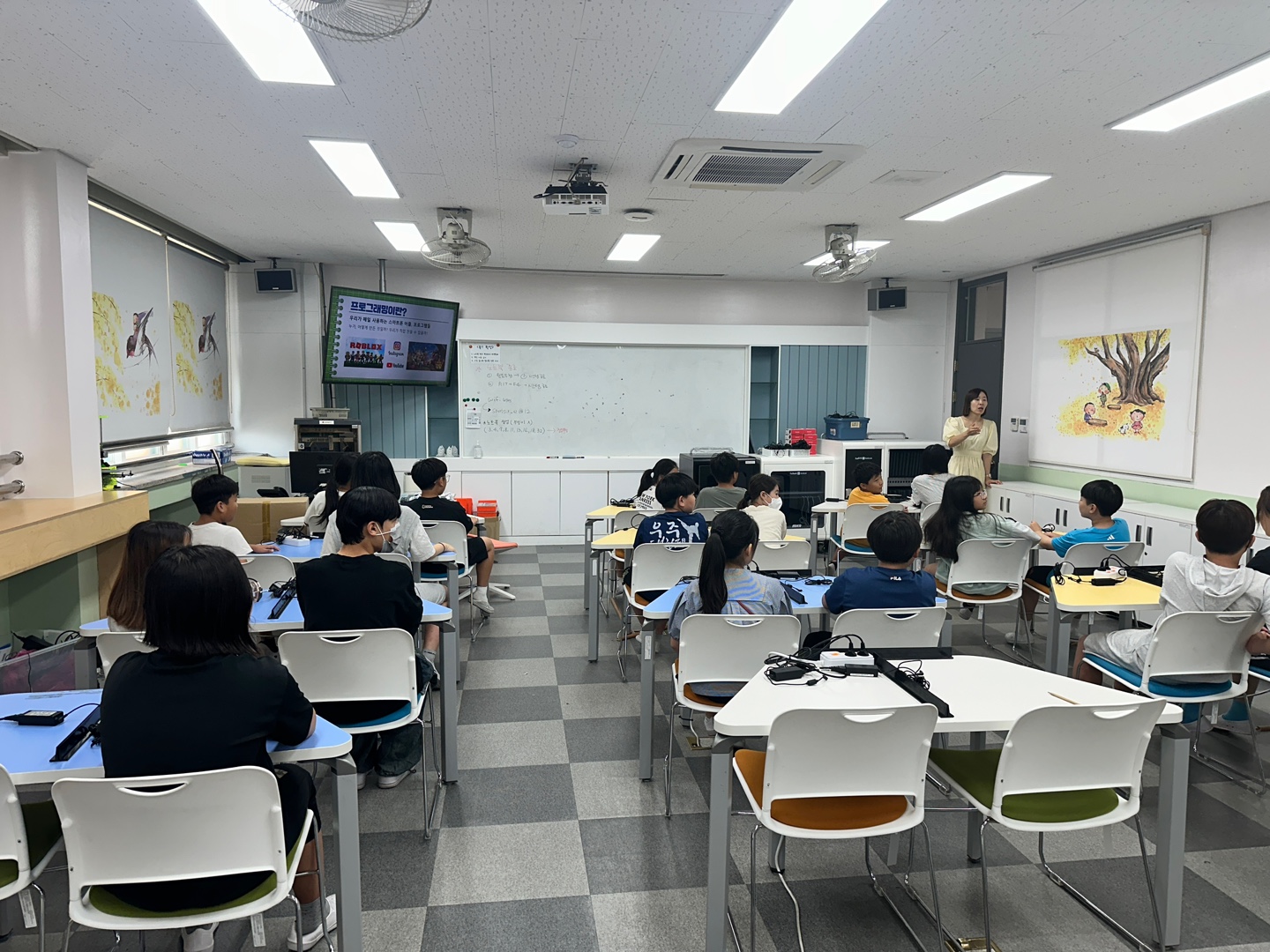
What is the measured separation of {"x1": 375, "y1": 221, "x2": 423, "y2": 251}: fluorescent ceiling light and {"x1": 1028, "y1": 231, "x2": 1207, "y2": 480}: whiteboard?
5.84 m

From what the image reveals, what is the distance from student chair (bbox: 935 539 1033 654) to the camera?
451 centimetres

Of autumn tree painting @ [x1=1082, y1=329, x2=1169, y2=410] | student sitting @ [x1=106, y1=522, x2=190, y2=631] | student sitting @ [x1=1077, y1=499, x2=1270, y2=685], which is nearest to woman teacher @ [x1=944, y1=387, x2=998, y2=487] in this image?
autumn tree painting @ [x1=1082, y1=329, x2=1169, y2=410]

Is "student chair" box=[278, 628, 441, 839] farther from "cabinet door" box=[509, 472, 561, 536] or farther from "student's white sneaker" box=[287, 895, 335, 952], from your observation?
"cabinet door" box=[509, 472, 561, 536]

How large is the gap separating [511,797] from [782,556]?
2.11 m

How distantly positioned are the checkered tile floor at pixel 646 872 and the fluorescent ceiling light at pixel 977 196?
3.31 meters

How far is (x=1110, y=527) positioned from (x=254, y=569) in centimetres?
471

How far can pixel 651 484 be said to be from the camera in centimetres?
628

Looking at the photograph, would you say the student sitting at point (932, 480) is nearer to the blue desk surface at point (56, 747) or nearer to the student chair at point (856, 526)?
the student chair at point (856, 526)

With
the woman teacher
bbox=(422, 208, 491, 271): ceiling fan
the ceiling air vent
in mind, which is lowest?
the woman teacher

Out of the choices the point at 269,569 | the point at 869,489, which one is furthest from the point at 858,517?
the point at 269,569

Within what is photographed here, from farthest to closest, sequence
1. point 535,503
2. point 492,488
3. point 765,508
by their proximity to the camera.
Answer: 1. point 535,503
2. point 492,488
3. point 765,508

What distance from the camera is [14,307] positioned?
4.39 meters

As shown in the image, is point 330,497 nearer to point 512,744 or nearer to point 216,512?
point 216,512

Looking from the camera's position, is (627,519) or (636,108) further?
(627,519)
